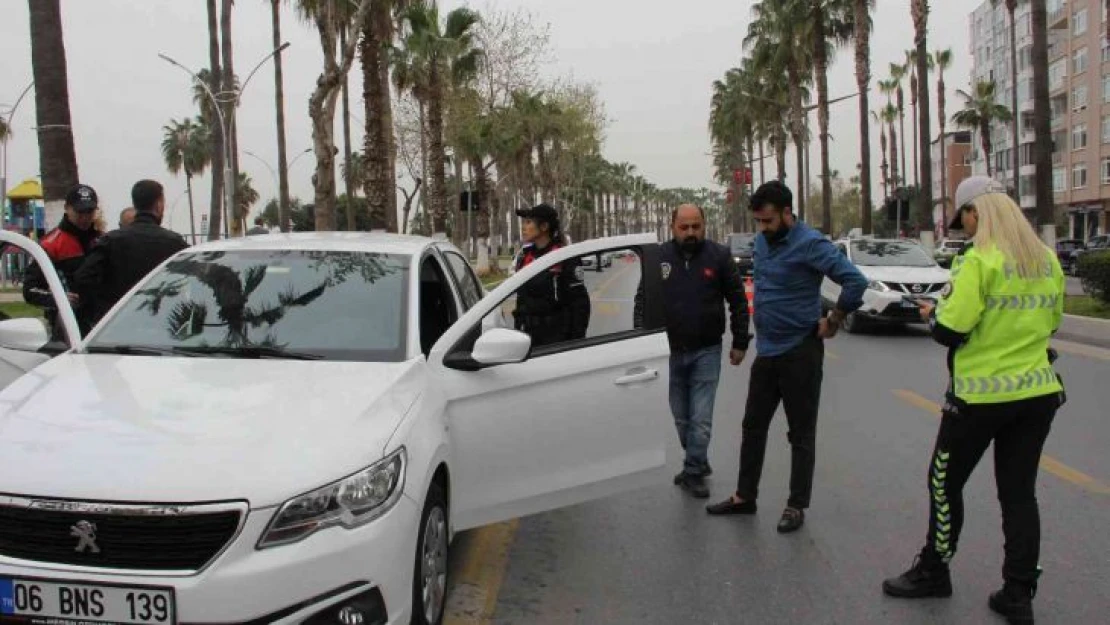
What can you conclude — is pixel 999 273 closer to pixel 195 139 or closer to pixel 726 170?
pixel 195 139

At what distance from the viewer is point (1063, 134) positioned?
66.9 meters

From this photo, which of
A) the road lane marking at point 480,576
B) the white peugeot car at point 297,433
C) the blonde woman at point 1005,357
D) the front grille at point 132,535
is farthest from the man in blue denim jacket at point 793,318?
the front grille at point 132,535

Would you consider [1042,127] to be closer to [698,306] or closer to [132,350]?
[698,306]

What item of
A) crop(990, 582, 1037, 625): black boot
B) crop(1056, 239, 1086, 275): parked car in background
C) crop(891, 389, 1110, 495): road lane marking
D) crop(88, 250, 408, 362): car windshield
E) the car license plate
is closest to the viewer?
the car license plate

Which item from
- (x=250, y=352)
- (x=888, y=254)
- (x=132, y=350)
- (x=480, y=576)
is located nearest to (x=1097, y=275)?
(x=888, y=254)

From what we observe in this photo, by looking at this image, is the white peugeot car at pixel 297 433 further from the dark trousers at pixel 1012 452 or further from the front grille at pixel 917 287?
the front grille at pixel 917 287

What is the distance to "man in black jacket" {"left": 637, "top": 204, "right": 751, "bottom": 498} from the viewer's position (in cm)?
571

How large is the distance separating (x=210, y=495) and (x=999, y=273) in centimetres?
304

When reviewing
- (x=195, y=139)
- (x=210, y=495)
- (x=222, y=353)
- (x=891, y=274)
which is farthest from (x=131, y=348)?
(x=195, y=139)

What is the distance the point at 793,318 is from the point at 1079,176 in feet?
224

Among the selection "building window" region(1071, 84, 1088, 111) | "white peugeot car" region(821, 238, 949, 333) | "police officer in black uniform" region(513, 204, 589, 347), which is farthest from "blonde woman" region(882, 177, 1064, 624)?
"building window" region(1071, 84, 1088, 111)

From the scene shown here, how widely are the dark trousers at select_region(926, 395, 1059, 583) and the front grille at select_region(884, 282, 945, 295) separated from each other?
11476mm

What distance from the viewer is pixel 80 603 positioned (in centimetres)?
290

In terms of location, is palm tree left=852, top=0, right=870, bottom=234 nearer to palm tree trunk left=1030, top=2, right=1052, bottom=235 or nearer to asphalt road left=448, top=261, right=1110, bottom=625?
palm tree trunk left=1030, top=2, right=1052, bottom=235
